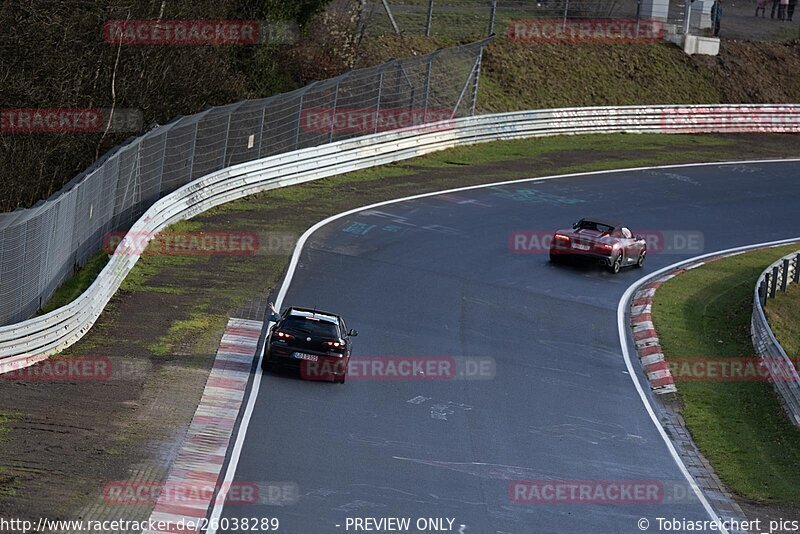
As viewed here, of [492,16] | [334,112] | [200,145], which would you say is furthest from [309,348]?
[492,16]

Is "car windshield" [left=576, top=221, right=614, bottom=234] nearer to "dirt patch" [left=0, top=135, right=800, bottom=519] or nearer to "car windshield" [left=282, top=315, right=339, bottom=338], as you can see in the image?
"dirt patch" [left=0, top=135, right=800, bottom=519]

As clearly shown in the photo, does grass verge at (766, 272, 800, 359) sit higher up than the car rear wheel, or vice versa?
the car rear wheel

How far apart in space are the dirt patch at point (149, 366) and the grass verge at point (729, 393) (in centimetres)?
835

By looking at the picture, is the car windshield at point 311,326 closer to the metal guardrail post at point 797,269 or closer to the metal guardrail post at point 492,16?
the metal guardrail post at point 797,269

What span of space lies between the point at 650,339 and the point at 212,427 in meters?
11.6

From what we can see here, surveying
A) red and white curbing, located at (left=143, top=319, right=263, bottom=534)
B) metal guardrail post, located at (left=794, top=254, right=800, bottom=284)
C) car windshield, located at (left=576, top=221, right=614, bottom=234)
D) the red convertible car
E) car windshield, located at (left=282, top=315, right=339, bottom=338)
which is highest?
car windshield, located at (left=282, top=315, right=339, bottom=338)

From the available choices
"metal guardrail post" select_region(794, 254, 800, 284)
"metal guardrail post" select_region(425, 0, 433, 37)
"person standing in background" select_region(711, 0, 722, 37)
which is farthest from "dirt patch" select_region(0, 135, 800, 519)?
"person standing in background" select_region(711, 0, 722, 37)

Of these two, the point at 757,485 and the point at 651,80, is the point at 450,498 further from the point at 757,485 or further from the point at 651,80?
the point at 651,80

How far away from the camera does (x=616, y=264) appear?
31.1 m

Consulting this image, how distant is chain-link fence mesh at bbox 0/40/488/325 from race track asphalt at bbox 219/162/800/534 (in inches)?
163

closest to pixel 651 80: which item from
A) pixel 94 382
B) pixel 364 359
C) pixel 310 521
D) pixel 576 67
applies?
pixel 576 67

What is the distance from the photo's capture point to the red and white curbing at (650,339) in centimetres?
2330

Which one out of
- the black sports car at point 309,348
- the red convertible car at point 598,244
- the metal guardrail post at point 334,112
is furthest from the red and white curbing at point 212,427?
the metal guardrail post at point 334,112

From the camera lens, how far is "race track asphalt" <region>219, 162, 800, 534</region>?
1584 centimetres
